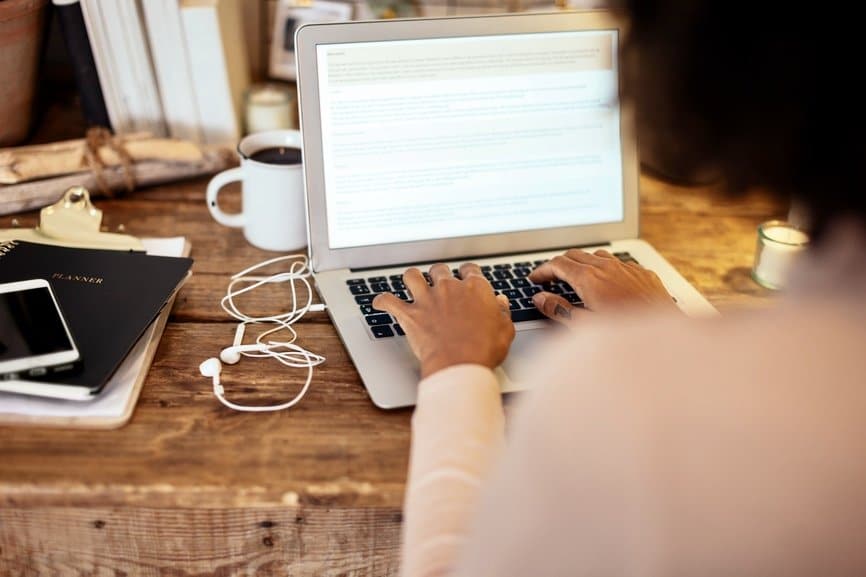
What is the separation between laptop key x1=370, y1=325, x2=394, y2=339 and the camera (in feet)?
2.89

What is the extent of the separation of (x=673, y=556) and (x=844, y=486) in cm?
11

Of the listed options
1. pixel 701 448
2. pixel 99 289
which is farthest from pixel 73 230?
pixel 701 448

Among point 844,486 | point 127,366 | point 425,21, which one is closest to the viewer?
point 844,486

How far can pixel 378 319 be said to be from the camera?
908 millimetres

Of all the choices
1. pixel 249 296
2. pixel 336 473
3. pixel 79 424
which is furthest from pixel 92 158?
pixel 336 473

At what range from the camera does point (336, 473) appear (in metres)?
0.73

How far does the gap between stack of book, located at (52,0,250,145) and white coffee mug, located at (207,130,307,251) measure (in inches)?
9.1

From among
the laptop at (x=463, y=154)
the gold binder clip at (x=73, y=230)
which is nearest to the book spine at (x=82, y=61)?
the gold binder clip at (x=73, y=230)

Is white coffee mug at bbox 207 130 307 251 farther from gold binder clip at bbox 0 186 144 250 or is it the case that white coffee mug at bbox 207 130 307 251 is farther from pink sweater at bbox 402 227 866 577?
pink sweater at bbox 402 227 866 577

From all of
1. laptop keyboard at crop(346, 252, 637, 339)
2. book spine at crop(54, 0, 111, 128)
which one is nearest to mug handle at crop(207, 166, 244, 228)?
laptop keyboard at crop(346, 252, 637, 339)

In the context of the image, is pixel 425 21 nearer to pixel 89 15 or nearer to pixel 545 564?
pixel 89 15

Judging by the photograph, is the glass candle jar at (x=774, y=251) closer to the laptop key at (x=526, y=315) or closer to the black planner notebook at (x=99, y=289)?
the laptop key at (x=526, y=315)

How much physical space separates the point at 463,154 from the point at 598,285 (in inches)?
9.7

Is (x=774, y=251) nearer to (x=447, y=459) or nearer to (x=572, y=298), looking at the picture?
(x=572, y=298)
